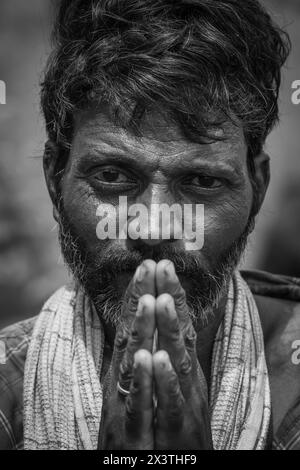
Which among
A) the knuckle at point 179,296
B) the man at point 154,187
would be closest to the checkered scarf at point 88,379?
the man at point 154,187

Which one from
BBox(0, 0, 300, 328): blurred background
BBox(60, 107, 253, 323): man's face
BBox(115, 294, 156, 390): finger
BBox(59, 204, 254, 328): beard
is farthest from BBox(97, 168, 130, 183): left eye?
BBox(0, 0, 300, 328): blurred background

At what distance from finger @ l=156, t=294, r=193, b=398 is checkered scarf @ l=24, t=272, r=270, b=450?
51 centimetres

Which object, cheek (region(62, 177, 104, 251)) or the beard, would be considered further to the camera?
cheek (region(62, 177, 104, 251))

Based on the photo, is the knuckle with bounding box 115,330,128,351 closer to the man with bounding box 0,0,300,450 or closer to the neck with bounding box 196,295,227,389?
the man with bounding box 0,0,300,450

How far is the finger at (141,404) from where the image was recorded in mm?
1916

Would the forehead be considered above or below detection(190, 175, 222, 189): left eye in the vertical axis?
above

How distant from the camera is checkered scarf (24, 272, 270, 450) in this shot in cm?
247

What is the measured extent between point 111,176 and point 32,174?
2419 millimetres

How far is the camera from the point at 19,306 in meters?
4.89

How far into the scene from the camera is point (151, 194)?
2400mm

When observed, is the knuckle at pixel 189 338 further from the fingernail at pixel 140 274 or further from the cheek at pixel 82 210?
the cheek at pixel 82 210

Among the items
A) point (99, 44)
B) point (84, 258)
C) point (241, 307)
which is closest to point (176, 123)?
point (99, 44)

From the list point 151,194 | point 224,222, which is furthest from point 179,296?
point 224,222
